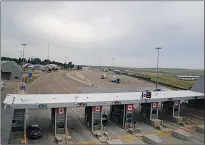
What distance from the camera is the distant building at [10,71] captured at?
189 ft

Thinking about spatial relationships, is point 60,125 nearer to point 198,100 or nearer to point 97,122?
point 97,122

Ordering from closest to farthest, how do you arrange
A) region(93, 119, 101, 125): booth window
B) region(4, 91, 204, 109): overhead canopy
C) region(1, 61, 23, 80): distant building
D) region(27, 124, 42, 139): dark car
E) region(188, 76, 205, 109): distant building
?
1. region(4, 91, 204, 109): overhead canopy
2. region(27, 124, 42, 139): dark car
3. region(93, 119, 101, 125): booth window
4. region(188, 76, 205, 109): distant building
5. region(1, 61, 23, 80): distant building

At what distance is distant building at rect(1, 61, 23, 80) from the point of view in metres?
57.7

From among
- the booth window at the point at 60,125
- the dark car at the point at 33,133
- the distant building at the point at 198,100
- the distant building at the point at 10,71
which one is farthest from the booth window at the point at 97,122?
the distant building at the point at 10,71

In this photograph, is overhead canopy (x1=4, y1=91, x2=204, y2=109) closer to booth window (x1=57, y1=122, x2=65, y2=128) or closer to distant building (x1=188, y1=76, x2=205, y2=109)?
distant building (x1=188, y1=76, x2=205, y2=109)

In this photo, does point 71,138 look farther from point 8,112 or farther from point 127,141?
point 8,112

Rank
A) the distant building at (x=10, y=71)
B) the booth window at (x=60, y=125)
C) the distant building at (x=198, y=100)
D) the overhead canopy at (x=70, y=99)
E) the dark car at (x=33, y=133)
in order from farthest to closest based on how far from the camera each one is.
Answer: the distant building at (x=10, y=71) → the distant building at (x=198, y=100) → the booth window at (x=60, y=125) → the dark car at (x=33, y=133) → the overhead canopy at (x=70, y=99)

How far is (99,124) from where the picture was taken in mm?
21391

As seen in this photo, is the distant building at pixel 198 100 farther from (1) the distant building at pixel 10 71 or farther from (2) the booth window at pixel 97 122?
(1) the distant building at pixel 10 71

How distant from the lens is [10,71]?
192ft

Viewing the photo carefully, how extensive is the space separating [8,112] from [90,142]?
11.0 meters

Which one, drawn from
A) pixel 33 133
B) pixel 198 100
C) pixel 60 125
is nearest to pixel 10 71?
pixel 60 125

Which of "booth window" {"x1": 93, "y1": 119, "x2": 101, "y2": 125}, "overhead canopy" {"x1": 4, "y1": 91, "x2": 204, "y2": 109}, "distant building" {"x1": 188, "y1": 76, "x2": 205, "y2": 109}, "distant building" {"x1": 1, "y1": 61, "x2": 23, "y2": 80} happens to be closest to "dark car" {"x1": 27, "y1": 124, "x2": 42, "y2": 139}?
"overhead canopy" {"x1": 4, "y1": 91, "x2": 204, "y2": 109}

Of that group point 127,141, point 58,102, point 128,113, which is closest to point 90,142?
point 127,141
